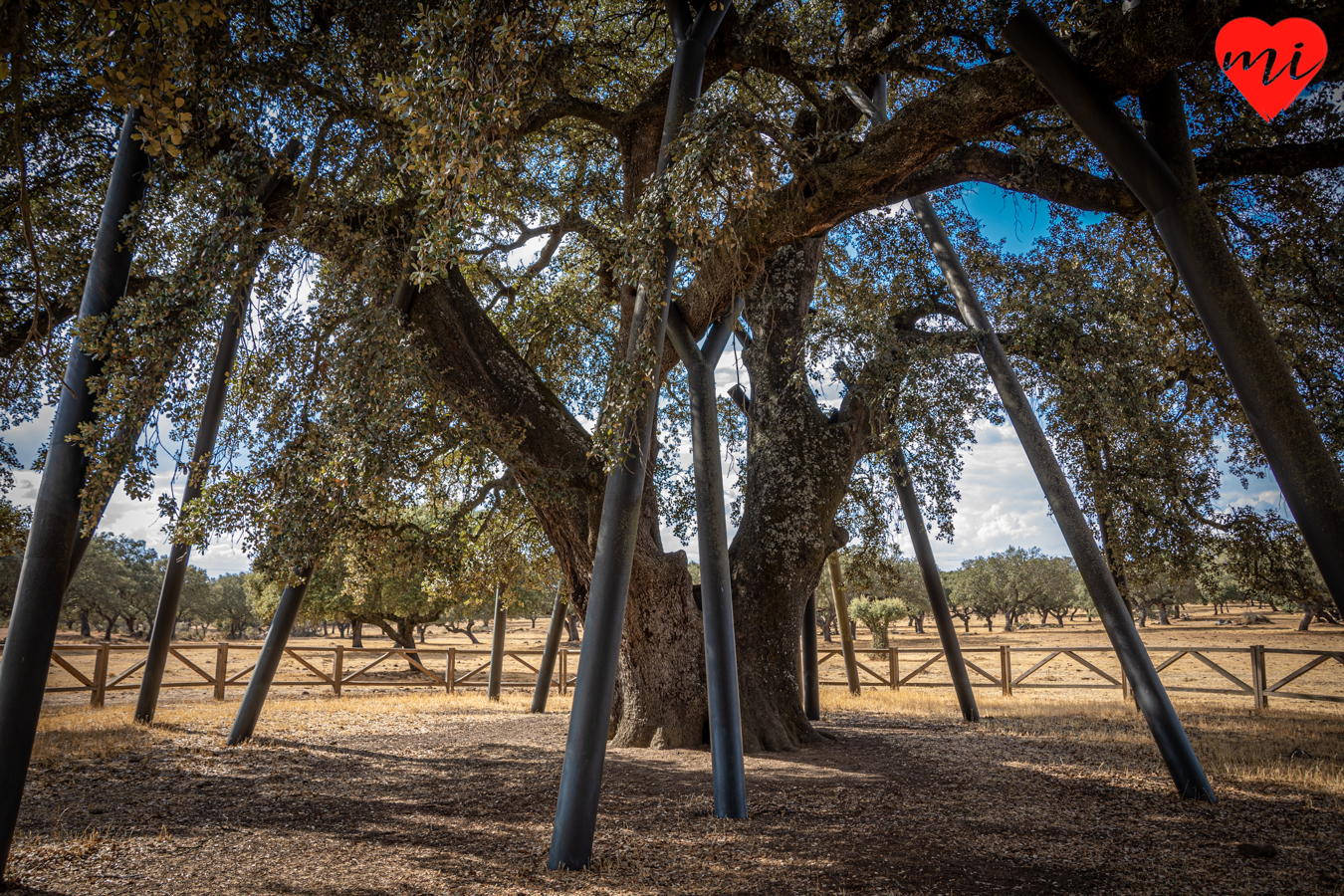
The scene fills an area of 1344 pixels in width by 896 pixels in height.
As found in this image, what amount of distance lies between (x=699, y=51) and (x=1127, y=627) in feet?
19.8

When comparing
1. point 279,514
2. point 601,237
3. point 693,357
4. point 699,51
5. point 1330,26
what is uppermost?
point 699,51

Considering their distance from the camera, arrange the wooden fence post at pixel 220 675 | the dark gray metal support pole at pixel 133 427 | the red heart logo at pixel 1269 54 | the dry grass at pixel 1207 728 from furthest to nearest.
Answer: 1. the wooden fence post at pixel 220 675
2. the dry grass at pixel 1207 728
3. the dark gray metal support pole at pixel 133 427
4. the red heart logo at pixel 1269 54

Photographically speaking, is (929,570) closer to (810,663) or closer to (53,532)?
(810,663)

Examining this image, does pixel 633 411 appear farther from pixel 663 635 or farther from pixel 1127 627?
pixel 1127 627

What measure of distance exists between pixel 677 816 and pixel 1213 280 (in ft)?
15.3

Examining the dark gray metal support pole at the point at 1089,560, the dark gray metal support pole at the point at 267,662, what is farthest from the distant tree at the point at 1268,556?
the dark gray metal support pole at the point at 267,662

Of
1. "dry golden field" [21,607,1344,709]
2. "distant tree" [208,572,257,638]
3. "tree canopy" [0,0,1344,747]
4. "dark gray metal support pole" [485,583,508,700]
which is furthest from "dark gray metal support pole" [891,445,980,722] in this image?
"distant tree" [208,572,257,638]

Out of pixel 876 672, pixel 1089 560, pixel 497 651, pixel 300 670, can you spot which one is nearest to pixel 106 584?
pixel 300 670

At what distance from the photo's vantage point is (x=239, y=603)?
44.2 meters

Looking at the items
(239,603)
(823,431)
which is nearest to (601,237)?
(823,431)

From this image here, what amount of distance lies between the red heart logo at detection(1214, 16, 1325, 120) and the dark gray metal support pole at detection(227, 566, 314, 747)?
30.4 feet

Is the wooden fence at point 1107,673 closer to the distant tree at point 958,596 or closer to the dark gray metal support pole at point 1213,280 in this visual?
the dark gray metal support pole at point 1213,280

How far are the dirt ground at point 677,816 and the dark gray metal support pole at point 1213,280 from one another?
229cm

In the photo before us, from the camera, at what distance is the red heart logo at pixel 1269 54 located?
331 centimetres
